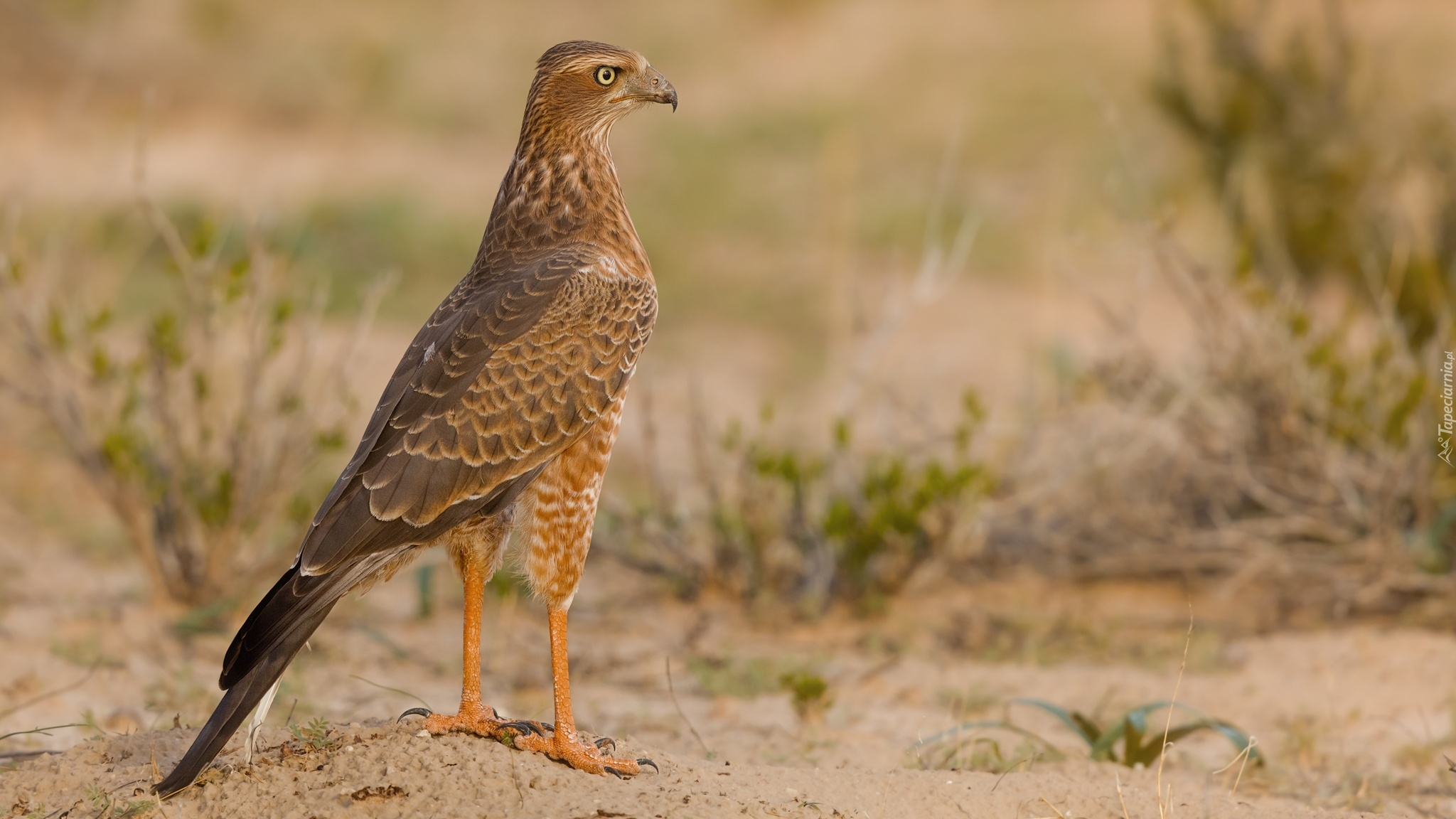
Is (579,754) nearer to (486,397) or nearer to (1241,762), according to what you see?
(486,397)

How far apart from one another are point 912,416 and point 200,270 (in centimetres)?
313

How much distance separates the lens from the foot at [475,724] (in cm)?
350

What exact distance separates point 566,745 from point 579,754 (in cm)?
4

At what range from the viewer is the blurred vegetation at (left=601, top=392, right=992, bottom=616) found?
6113 millimetres

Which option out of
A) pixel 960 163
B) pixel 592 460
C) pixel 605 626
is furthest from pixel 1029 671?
pixel 960 163

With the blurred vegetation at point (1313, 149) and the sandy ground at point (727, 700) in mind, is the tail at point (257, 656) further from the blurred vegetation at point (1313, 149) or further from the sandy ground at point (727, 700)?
the blurred vegetation at point (1313, 149)

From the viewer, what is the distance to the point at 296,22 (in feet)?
82.2

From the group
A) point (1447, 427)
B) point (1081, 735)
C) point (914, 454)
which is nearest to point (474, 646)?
point (1081, 735)

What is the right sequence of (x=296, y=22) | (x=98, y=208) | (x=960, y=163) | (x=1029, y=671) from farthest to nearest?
(x=296, y=22)
(x=960, y=163)
(x=98, y=208)
(x=1029, y=671)

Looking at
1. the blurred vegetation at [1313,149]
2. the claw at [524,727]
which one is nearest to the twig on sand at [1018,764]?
the claw at [524,727]

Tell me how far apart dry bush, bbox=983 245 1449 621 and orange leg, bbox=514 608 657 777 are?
3268 millimetres

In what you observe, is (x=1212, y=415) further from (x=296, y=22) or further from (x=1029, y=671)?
(x=296, y=22)

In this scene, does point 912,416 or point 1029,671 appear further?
point 912,416

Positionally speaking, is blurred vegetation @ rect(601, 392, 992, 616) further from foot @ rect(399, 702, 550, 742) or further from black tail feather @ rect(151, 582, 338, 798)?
black tail feather @ rect(151, 582, 338, 798)
